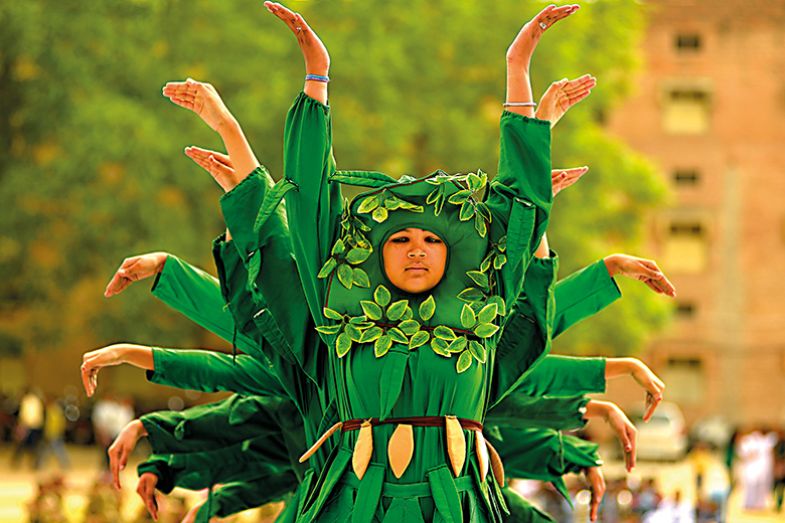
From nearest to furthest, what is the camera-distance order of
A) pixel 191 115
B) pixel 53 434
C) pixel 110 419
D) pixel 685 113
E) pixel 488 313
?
pixel 488 313, pixel 191 115, pixel 53 434, pixel 110 419, pixel 685 113

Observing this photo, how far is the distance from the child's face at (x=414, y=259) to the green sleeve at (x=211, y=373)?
1.18 m

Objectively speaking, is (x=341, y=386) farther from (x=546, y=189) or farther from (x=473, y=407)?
(x=546, y=189)

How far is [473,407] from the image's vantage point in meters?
6.39

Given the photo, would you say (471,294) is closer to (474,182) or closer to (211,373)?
(474,182)

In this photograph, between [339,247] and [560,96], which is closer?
[339,247]

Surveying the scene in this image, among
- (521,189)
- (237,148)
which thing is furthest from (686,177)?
(521,189)

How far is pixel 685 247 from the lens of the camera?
1668 inches

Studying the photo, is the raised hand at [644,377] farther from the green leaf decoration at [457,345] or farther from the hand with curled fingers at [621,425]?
the green leaf decoration at [457,345]

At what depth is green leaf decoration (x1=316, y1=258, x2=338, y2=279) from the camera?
21.1ft

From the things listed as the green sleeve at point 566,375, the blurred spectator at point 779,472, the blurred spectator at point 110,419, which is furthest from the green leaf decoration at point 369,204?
the blurred spectator at point 110,419

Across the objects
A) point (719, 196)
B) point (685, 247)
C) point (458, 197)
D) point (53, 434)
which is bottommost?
point (53, 434)

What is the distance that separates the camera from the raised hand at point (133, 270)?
675 centimetres

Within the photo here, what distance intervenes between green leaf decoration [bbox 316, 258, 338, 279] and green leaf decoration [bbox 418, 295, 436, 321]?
15.4 inches

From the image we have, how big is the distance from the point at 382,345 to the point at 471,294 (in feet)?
1.35
